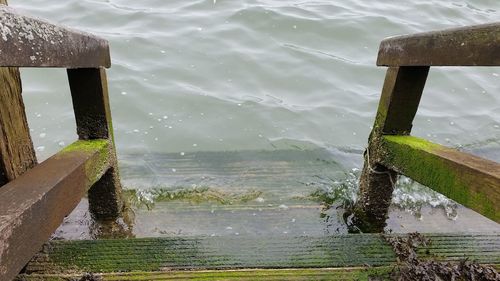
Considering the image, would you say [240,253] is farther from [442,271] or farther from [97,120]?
[97,120]

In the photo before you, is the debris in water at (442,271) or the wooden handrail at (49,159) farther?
the debris in water at (442,271)

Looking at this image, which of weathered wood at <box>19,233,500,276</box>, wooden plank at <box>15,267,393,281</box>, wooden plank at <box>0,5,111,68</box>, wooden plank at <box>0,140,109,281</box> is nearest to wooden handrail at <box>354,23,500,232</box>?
weathered wood at <box>19,233,500,276</box>

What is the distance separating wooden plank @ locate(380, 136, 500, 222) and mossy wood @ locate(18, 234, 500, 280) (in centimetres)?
51

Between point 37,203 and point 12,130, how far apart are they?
758mm

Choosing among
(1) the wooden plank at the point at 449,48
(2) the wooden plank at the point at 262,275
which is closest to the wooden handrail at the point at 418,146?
(1) the wooden plank at the point at 449,48

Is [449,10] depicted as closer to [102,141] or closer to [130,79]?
[130,79]

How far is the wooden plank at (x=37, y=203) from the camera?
173 centimetres

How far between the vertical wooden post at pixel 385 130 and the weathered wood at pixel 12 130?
8.12ft

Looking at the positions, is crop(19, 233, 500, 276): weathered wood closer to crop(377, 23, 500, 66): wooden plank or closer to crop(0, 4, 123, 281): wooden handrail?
crop(0, 4, 123, 281): wooden handrail

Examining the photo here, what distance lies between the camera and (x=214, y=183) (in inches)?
191

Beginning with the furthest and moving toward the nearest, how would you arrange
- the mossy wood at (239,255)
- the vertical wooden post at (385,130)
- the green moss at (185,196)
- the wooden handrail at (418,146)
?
the green moss at (185,196) < the vertical wooden post at (385,130) < the mossy wood at (239,255) < the wooden handrail at (418,146)

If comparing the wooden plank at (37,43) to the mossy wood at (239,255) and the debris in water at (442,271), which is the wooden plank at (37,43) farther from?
the debris in water at (442,271)

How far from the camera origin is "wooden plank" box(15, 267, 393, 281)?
104 inches

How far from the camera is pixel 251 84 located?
7.91 metres
